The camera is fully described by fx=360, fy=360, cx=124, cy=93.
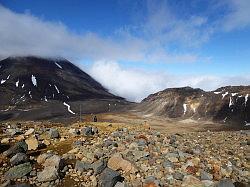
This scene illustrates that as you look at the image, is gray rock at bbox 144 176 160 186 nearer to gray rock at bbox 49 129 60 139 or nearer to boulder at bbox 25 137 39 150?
boulder at bbox 25 137 39 150

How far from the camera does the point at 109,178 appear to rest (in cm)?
2084

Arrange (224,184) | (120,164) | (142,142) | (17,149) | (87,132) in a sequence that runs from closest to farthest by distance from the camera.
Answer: (224,184) → (120,164) → (17,149) → (142,142) → (87,132)

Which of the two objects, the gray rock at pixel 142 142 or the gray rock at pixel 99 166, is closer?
the gray rock at pixel 99 166

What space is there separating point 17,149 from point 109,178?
24.1 feet

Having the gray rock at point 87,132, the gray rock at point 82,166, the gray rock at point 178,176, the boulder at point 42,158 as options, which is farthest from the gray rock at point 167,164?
the gray rock at point 87,132

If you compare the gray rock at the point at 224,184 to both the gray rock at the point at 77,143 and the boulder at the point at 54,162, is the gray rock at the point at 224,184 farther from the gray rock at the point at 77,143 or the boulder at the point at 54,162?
the gray rock at the point at 77,143

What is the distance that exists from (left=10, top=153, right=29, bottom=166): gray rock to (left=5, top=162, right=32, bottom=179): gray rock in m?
0.65

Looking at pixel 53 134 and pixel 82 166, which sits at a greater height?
pixel 53 134

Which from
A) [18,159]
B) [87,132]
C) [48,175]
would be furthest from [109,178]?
[87,132]

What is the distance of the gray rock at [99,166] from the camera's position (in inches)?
877

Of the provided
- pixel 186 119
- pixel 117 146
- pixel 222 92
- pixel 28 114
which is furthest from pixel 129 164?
pixel 28 114

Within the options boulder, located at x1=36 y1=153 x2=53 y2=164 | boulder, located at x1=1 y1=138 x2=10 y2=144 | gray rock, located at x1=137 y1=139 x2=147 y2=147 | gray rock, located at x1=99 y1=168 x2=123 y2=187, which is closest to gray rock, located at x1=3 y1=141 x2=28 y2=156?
boulder, located at x1=36 y1=153 x2=53 y2=164

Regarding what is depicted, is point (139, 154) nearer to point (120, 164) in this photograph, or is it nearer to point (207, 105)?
point (120, 164)

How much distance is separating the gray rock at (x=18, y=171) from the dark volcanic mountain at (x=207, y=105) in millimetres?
86218
